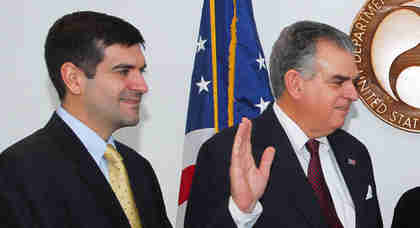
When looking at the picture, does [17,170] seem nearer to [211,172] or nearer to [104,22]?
[104,22]

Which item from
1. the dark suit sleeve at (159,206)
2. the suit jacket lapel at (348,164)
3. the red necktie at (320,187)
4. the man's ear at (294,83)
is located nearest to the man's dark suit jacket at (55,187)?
the dark suit sleeve at (159,206)

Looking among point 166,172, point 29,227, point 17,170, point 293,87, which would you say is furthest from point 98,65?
point 166,172

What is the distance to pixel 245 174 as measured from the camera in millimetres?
1928

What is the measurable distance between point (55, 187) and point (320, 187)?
1.13 m

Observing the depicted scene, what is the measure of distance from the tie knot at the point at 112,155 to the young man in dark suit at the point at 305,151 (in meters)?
0.38

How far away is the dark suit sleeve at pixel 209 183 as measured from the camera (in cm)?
223

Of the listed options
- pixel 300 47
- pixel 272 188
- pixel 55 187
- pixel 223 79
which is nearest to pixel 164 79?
pixel 223 79

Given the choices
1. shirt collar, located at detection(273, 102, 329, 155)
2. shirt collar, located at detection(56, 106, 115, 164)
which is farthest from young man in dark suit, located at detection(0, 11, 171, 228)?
shirt collar, located at detection(273, 102, 329, 155)

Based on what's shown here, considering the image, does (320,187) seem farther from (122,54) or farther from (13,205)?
(13,205)

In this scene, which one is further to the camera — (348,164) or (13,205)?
(348,164)

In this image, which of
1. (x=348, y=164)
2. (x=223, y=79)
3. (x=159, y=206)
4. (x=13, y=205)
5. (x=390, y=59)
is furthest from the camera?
(x=390, y=59)

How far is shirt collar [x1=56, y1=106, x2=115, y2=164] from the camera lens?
2020mm

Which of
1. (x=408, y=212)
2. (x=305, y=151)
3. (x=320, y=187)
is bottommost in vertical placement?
(x=408, y=212)

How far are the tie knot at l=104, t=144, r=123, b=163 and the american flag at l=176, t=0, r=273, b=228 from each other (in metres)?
1.09
